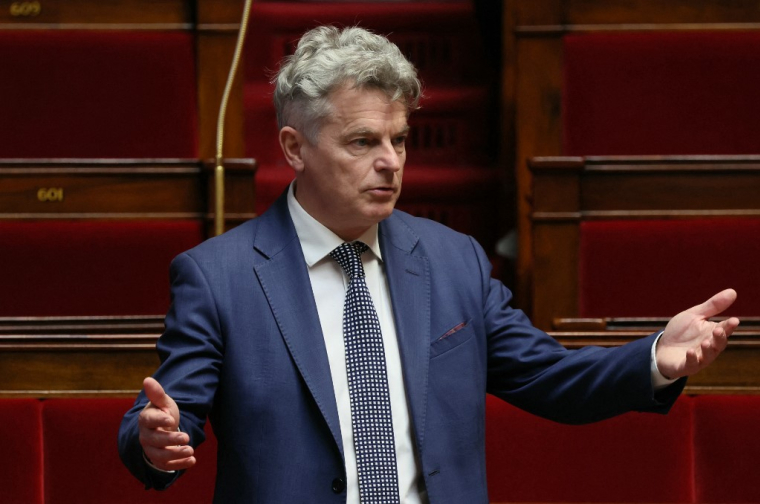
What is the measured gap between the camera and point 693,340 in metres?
0.52

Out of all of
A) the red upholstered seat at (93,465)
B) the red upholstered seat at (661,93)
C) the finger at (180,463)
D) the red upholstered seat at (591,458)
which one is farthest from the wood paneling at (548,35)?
the finger at (180,463)

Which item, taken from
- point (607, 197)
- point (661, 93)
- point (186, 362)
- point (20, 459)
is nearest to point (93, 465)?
point (20, 459)

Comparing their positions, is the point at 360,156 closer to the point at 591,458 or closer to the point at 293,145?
the point at 293,145

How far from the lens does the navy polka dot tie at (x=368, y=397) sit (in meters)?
0.53

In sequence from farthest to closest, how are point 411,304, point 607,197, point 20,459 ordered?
1. point 607,197
2. point 20,459
3. point 411,304

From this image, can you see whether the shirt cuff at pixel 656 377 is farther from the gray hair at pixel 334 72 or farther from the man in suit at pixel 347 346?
the gray hair at pixel 334 72

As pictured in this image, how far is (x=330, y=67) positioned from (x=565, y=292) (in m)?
0.53

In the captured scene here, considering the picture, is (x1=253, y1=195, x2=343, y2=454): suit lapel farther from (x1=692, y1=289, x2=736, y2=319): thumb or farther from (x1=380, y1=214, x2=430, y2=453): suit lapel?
(x1=692, y1=289, x2=736, y2=319): thumb

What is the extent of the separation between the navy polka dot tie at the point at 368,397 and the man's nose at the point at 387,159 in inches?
2.2

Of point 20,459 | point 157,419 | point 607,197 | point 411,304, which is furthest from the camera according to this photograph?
point 607,197

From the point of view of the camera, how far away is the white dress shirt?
537 millimetres

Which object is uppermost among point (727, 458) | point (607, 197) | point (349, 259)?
point (607, 197)

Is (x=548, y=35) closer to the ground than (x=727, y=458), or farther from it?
farther from it

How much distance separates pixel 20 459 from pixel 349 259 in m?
0.34
